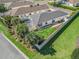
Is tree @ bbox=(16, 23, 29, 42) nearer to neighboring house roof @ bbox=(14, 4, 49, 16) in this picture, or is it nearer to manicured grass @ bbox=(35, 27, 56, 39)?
manicured grass @ bbox=(35, 27, 56, 39)

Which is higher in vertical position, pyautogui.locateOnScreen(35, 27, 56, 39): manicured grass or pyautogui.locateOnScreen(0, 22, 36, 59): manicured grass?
pyautogui.locateOnScreen(35, 27, 56, 39): manicured grass

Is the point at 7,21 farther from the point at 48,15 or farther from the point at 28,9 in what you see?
the point at 48,15

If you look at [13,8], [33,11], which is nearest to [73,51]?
[33,11]

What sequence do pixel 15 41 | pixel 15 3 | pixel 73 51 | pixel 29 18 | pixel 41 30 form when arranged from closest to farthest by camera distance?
pixel 73 51 < pixel 15 41 < pixel 41 30 < pixel 29 18 < pixel 15 3

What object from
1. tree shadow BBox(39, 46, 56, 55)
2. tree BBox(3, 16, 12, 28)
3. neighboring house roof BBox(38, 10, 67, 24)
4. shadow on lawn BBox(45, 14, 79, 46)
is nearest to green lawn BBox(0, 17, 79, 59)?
tree shadow BBox(39, 46, 56, 55)

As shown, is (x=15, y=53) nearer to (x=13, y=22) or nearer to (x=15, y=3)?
(x=13, y=22)

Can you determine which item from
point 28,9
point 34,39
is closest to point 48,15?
point 28,9

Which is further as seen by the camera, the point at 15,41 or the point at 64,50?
the point at 15,41

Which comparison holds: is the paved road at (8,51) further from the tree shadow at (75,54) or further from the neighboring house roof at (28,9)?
the neighboring house roof at (28,9)
